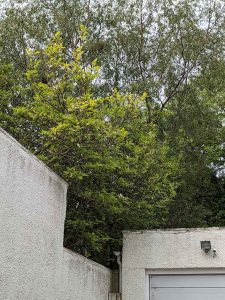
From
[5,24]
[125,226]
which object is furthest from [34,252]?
[5,24]

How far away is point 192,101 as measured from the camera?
13656 millimetres

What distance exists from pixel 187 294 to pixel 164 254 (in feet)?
3.32

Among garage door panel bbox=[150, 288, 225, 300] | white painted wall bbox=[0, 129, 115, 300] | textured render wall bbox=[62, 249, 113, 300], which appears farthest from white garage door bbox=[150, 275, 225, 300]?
white painted wall bbox=[0, 129, 115, 300]

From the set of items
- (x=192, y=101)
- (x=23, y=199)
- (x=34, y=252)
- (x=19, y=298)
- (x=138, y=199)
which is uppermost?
(x=192, y=101)

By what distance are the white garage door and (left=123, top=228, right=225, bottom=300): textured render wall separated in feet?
0.78

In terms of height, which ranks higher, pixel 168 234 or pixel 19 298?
pixel 168 234

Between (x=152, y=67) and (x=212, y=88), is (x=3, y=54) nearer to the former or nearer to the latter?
(x=152, y=67)

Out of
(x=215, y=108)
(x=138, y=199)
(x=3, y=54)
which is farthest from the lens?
(x=215, y=108)

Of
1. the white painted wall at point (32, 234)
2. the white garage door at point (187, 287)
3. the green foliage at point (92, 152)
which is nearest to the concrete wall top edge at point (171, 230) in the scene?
the green foliage at point (92, 152)

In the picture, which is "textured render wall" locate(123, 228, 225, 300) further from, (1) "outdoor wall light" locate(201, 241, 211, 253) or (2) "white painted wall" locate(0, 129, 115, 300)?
(2) "white painted wall" locate(0, 129, 115, 300)

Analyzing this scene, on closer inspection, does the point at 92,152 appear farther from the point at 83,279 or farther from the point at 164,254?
the point at 164,254

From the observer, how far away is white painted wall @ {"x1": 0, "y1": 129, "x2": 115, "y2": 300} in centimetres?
541

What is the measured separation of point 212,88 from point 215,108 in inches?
62.4

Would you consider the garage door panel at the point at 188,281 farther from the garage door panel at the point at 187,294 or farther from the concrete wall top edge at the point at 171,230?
the concrete wall top edge at the point at 171,230
